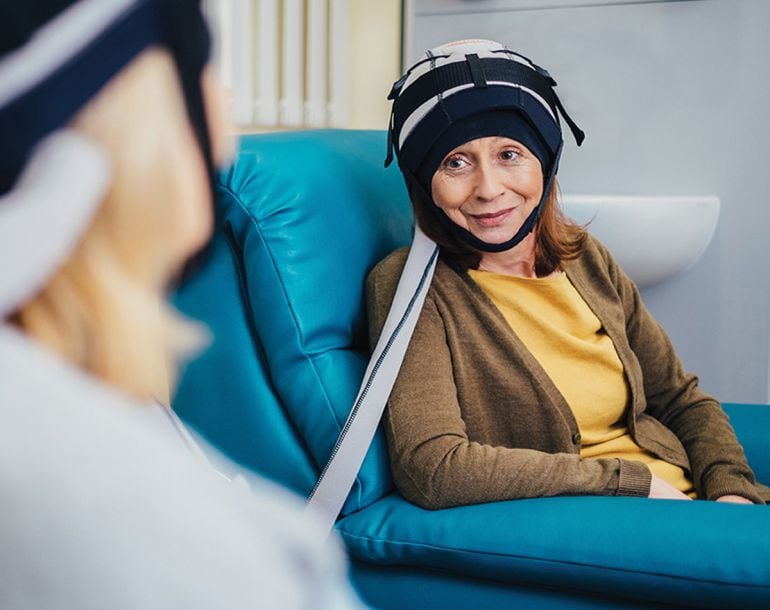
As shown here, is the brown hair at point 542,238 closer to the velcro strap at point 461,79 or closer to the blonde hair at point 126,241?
the velcro strap at point 461,79

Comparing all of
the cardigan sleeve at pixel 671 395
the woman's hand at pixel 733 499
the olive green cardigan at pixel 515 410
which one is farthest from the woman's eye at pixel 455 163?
the woman's hand at pixel 733 499

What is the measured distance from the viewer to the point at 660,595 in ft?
4.13

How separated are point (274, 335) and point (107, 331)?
108 centimetres

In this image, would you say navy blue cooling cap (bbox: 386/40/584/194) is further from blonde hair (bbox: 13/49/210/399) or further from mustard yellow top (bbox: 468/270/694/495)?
blonde hair (bbox: 13/49/210/399)

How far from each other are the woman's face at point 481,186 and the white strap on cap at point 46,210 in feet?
3.97

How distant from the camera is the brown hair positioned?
157 cm

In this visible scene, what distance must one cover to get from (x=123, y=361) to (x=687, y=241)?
2341mm

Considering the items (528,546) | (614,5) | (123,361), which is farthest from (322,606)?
(614,5)

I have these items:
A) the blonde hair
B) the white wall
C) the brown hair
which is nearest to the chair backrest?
the brown hair

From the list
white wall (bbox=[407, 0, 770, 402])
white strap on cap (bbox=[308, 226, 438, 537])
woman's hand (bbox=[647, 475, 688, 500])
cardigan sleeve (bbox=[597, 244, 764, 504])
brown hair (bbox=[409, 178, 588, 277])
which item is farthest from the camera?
white wall (bbox=[407, 0, 770, 402])

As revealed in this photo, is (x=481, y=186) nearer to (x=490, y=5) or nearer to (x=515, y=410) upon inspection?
(x=515, y=410)

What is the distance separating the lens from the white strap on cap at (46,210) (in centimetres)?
32

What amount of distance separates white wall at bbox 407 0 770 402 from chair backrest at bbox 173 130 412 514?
1.35 meters

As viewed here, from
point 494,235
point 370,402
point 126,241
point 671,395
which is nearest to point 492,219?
point 494,235
